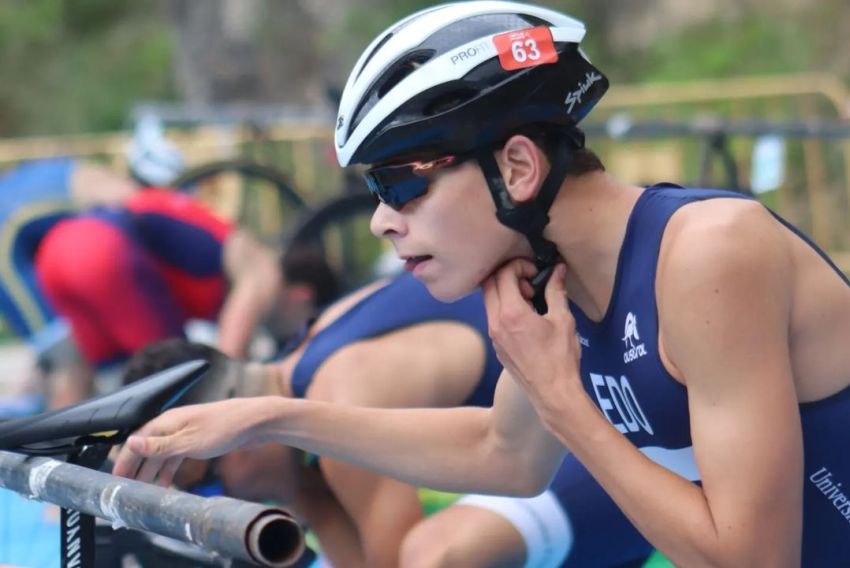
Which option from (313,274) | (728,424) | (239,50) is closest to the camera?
(728,424)

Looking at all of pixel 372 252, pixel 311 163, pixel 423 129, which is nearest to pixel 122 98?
pixel 311 163

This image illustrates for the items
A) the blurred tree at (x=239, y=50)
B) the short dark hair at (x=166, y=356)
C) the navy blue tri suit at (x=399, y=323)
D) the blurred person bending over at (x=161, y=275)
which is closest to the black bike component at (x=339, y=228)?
the blurred person bending over at (x=161, y=275)

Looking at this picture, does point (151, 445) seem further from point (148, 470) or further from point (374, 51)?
point (374, 51)

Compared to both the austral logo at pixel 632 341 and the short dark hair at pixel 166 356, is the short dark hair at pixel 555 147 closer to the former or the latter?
the austral logo at pixel 632 341

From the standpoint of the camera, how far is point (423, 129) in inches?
90.6

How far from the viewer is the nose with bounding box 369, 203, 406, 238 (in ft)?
7.74

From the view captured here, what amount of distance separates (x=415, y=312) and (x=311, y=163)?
7.19 metres

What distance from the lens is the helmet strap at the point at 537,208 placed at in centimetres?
231

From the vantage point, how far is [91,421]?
213 cm

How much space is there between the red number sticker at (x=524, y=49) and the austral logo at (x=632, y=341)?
448 millimetres

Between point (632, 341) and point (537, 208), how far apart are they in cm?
27

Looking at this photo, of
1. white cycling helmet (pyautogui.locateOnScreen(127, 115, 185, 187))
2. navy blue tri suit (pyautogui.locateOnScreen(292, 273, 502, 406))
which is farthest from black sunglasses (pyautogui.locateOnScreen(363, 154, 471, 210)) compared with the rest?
white cycling helmet (pyautogui.locateOnScreen(127, 115, 185, 187))

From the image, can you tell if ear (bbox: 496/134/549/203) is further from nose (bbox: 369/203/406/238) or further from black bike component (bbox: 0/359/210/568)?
black bike component (bbox: 0/359/210/568)

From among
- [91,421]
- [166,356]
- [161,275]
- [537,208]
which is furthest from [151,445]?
[161,275]
